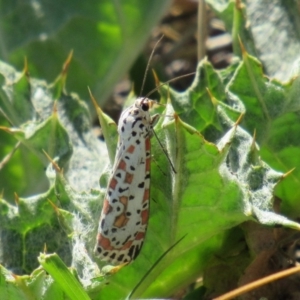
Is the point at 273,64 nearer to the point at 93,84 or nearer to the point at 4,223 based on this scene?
the point at 93,84

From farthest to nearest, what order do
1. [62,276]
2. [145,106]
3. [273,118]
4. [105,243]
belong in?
1. [273,118]
2. [145,106]
3. [105,243]
4. [62,276]

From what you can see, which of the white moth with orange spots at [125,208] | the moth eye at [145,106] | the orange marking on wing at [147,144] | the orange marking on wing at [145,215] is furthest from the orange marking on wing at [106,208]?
the moth eye at [145,106]

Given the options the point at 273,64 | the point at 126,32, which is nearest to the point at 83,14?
the point at 126,32

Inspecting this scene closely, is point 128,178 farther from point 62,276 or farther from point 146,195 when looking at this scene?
point 62,276

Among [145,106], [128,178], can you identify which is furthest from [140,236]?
[145,106]

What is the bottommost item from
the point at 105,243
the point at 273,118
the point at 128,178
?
the point at 273,118

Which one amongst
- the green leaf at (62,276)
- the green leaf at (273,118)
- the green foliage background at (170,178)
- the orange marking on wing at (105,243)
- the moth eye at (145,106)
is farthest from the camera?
the green leaf at (273,118)

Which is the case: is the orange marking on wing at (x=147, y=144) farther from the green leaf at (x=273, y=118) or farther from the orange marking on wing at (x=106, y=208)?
the green leaf at (x=273, y=118)

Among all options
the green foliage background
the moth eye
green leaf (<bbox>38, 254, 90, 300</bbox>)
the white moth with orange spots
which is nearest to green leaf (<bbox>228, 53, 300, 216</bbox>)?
the green foliage background
